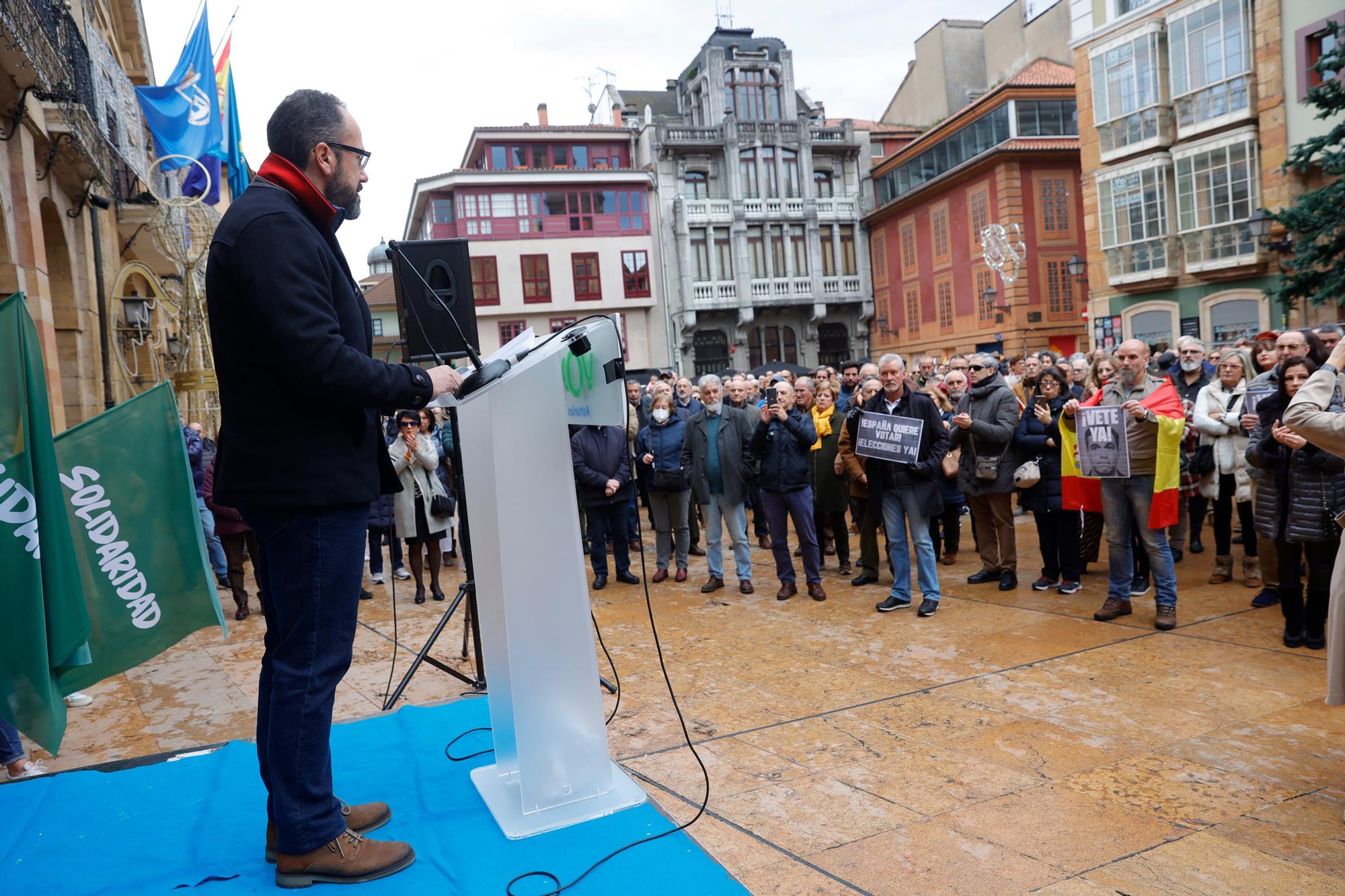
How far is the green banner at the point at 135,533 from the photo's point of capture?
4297 millimetres

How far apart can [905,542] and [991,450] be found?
1.18m

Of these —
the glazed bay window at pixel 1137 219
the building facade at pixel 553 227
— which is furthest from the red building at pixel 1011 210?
the building facade at pixel 553 227

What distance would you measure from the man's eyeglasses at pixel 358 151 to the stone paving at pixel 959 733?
2.56m

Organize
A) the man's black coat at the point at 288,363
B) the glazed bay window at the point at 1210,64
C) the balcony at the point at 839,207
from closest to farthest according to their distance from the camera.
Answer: the man's black coat at the point at 288,363
the glazed bay window at the point at 1210,64
the balcony at the point at 839,207

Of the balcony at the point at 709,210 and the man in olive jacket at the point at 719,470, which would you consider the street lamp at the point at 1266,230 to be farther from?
the balcony at the point at 709,210

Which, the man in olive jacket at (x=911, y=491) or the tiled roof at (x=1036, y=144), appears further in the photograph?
the tiled roof at (x=1036, y=144)

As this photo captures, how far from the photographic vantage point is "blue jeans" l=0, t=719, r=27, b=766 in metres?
4.27

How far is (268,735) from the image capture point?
2.72 metres

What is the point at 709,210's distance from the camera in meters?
38.2

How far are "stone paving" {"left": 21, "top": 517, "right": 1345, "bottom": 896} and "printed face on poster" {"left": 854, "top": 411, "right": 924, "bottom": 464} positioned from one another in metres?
1.28

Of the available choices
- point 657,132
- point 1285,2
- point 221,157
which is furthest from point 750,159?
point 221,157

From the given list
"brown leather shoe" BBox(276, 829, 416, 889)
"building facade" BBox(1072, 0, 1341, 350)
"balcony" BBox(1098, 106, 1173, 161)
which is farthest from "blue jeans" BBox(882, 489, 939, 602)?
"balcony" BBox(1098, 106, 1173, 161)

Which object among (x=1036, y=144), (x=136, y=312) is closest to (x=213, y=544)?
(x=136, y=312)

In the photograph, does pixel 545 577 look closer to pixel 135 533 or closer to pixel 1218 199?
pixel 135 533
